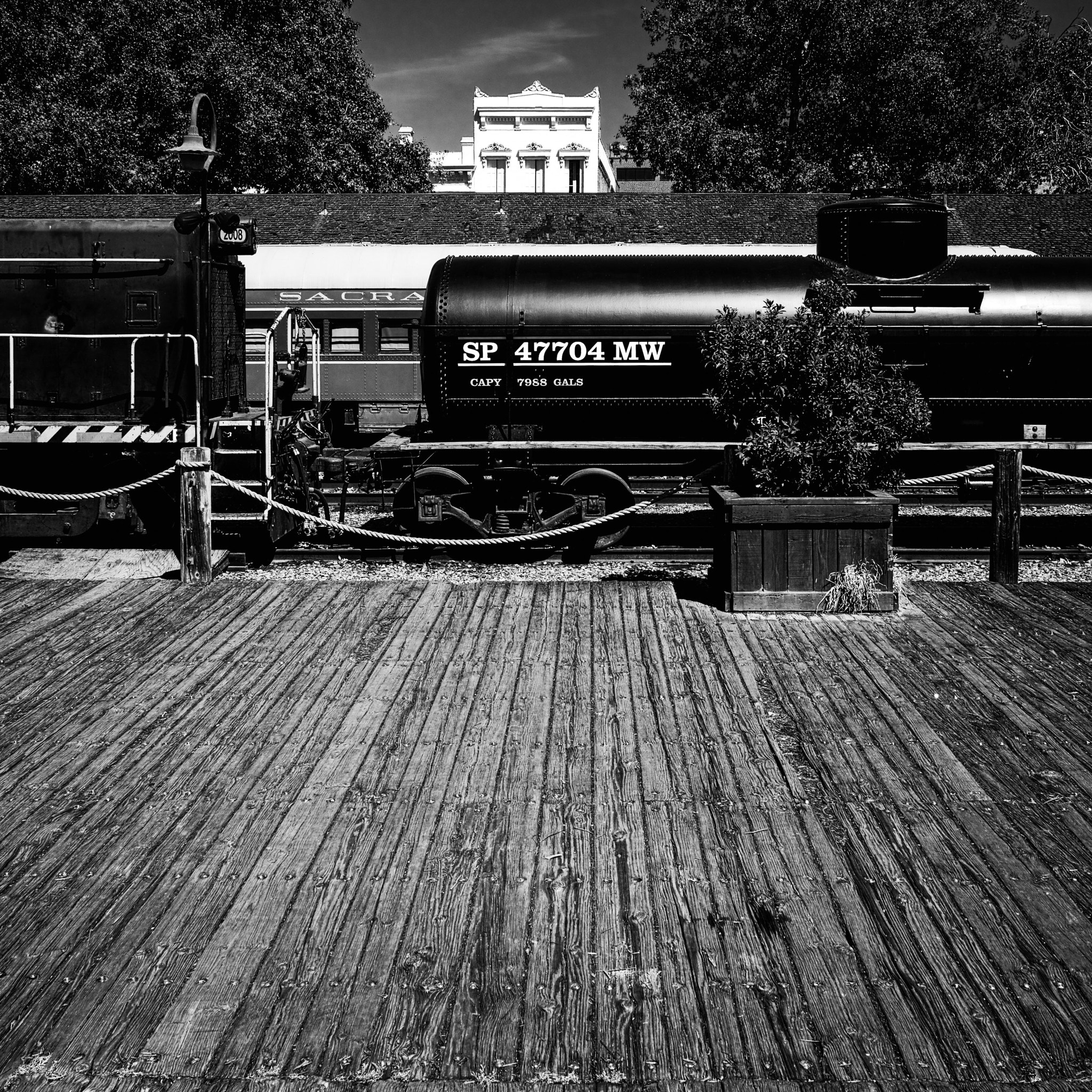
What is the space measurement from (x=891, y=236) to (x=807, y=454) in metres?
5.49

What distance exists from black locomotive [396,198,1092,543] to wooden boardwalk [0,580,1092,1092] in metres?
5.16

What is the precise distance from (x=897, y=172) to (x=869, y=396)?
105 ft

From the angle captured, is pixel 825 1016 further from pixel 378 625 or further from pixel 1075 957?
pixel 378 625

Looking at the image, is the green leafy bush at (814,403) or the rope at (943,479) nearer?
the green leafy bush at (814,403)

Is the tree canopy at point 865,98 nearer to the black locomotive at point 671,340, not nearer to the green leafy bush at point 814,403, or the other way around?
the black locomotive at point 671,340

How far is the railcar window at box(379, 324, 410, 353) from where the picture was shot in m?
20.6

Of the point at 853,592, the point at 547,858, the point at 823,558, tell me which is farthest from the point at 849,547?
the point at 547,858

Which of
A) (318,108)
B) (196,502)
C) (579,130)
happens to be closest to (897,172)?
(318,108)

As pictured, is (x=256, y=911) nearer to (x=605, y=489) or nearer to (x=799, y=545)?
(x=799, y=545)

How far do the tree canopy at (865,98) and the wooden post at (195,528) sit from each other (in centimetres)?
3038

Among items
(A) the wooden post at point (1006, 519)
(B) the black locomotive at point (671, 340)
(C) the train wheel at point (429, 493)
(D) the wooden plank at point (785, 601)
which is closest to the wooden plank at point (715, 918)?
(D) the wooden plank at point (785, 601)

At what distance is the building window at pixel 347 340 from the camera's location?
20.6m

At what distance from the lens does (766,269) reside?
489 inches

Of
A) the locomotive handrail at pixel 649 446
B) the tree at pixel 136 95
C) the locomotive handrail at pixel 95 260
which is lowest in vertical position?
the locomotive handrail at pixel 649 446
